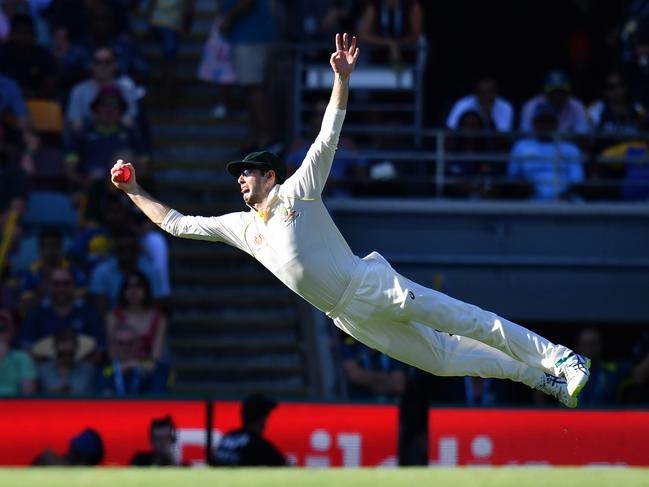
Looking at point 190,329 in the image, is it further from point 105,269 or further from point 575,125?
point 575,125

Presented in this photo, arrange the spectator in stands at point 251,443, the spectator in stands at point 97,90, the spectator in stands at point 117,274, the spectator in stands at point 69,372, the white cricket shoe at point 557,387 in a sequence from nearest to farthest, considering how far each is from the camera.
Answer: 1. the white cricket shoe at point 557,387
2. the spectator in stands at point 251,443
3. the spectator in stands at point 69,372
4. the spectator in stands at point 117,274
5. the spectator in stands at point 97,90

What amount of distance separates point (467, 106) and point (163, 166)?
3329 mm

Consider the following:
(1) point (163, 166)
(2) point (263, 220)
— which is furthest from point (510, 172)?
(2) point (263, 220)

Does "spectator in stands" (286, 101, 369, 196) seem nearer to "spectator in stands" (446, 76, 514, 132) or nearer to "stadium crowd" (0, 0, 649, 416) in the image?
"stadium crowd" (0, 0, 649, 416)

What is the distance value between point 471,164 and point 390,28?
1693mm

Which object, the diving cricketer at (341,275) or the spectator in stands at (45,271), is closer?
the diving cricketer at (341,275)

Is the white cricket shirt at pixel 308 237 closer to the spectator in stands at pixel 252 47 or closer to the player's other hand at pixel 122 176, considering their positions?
the player's other hand at pixel 122 176

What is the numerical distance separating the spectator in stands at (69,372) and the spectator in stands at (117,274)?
1.99 feet

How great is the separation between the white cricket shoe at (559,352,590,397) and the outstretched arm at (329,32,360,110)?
2.16 meters

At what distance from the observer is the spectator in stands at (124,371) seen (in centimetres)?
1478

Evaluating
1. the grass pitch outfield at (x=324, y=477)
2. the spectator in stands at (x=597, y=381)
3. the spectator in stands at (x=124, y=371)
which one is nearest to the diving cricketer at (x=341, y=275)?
the grass pitch outfield at (x=324, y=477)

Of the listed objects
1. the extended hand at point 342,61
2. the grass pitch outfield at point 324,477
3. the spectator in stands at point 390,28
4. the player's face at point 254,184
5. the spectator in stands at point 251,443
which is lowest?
the spectator in stands at point 251,443

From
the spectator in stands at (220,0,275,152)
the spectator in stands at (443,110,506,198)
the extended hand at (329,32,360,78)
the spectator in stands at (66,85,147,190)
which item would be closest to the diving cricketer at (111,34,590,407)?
the extended hand at (329,32,360,78)

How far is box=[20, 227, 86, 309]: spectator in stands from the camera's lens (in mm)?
15305
